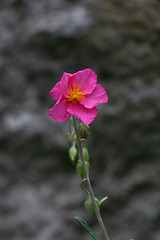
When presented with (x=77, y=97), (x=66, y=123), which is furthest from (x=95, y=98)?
(x=66, y=123)

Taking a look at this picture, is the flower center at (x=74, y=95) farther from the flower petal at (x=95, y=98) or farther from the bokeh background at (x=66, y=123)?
the bokeh background at (x=66, y=123)

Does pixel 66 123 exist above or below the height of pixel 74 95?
above

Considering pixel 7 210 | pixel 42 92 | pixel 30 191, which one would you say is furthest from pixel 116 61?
pixel 7 210

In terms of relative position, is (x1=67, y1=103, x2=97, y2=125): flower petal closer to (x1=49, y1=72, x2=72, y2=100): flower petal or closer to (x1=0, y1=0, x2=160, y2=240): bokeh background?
(x1=49, y1=72, x2=72, y2=100): flower petal

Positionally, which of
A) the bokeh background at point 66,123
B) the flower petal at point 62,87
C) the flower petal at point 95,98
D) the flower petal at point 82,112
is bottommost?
the flower petal at point 82,112

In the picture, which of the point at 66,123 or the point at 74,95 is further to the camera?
the point at 66,123

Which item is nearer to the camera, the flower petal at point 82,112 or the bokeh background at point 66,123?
the flower petal at point 82,112

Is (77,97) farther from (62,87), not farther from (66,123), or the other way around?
(66,123)

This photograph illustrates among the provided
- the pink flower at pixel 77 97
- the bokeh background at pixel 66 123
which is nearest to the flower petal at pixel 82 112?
the pink flower at pixel 77 97

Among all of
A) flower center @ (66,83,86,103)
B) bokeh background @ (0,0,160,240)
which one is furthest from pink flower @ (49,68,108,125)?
bokeh background @ (0,0,160,240)
